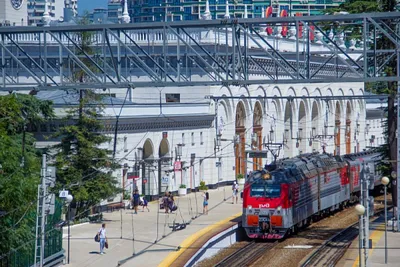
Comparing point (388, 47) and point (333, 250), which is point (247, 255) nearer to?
point (333, 250)

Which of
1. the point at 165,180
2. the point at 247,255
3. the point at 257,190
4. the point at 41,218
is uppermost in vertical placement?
the point at 41,218

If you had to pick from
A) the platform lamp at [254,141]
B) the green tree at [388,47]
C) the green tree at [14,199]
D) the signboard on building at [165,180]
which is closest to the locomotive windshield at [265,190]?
the green tree at [388,47]

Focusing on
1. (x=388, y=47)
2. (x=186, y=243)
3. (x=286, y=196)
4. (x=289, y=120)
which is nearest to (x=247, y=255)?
(x=186, y=243)

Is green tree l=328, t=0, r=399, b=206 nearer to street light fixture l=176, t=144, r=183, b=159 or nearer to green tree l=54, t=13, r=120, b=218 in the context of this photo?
green tree l=54, t=13, r=120, b=218

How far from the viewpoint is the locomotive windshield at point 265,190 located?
42.1m

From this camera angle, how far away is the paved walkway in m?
35.9

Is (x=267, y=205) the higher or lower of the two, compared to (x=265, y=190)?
lower

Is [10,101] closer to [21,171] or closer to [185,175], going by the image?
[21,171]

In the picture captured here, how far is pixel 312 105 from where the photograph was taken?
80.4 metres

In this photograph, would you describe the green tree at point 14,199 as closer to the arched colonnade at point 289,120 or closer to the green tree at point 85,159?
the green tree at point 85,159

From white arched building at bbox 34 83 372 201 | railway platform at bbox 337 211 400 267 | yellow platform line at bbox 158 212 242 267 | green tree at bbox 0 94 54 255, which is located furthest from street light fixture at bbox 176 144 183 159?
green tree at bbox 0 94 54 255

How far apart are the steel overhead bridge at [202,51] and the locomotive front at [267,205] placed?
171 inches

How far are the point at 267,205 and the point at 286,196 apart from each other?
0.86m

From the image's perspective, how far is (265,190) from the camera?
139ft
